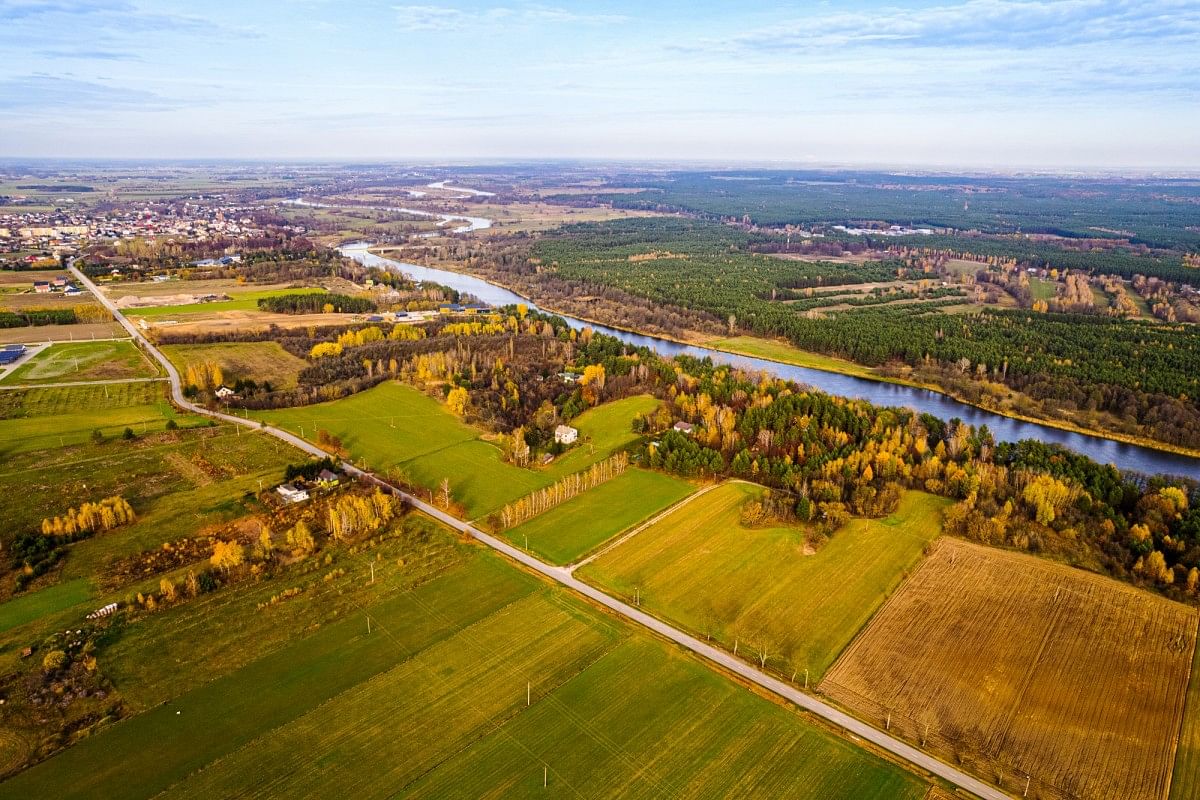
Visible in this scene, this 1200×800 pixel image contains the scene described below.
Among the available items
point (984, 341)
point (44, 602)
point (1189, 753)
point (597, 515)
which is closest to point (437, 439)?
point (597, 515)

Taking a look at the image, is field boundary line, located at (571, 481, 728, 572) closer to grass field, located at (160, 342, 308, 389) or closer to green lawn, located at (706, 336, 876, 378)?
green lawn, located at (706, 336, 876, 378)

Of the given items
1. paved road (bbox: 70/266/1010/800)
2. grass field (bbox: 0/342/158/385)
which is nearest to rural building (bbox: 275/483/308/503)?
paved road (bbox: 70/266/1010/800)

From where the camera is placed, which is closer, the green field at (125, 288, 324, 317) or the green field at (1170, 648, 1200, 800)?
the green field at (1170, 648, 1200, 800)

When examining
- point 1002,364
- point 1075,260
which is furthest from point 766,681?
point 1075,260

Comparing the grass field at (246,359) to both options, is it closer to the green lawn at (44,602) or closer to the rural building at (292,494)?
the rural building at (292,494)

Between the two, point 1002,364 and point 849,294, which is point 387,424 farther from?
point 849,294

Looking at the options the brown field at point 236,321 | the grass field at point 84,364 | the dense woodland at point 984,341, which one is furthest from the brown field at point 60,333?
the dense woodland at point 984,341

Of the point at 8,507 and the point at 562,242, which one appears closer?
the point at 8,507
